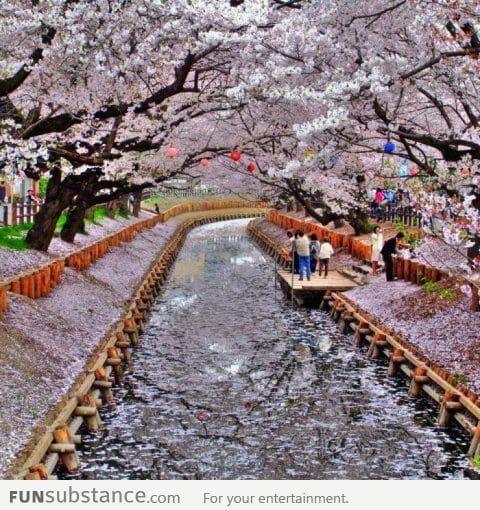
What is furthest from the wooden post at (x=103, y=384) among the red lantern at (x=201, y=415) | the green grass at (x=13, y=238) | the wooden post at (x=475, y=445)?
the green grass at (x=13, y=238)

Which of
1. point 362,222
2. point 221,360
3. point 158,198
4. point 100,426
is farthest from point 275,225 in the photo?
point 100,426

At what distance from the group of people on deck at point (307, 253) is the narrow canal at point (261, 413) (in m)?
4.19

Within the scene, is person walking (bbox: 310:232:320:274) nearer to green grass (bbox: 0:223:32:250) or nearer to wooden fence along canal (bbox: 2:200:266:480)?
wooden fence along canal (bbox: 2:200:266:480)

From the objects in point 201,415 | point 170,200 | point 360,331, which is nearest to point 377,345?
point 360,331

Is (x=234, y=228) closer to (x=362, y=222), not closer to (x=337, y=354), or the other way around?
(x=362, y=222)

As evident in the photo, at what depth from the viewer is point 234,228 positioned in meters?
78.2

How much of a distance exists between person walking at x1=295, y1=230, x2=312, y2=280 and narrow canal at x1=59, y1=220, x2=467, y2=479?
4053 millimetres

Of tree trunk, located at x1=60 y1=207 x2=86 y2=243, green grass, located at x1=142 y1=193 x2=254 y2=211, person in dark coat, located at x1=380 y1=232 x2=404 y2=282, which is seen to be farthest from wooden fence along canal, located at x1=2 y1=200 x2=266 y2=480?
green grass, located at x1=142 y1=193 x2=254 y2=211

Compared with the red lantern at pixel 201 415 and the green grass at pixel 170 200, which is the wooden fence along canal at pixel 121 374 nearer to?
the red lantern at pixel 201 415

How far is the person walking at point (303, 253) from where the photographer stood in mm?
29219

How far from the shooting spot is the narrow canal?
40.9 ft

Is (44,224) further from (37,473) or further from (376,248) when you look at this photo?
(37,473)

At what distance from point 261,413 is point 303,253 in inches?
579

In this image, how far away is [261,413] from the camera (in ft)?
50.0
